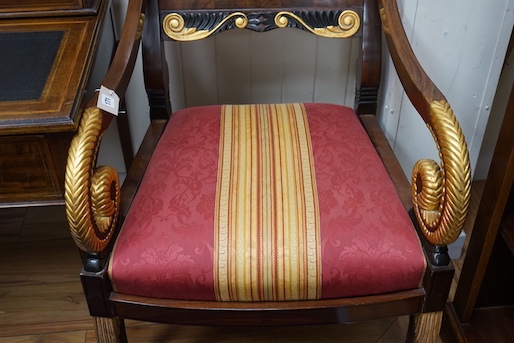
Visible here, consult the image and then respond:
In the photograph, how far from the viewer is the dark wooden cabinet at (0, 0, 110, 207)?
789mm

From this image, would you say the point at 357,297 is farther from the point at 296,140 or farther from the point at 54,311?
the point at 54,311

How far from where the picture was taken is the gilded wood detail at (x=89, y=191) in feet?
2.44

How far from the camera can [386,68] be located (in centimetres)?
117

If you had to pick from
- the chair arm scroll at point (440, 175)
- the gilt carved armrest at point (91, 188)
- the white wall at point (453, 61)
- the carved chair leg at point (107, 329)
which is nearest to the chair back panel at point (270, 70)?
the white wall at point (453, 61)

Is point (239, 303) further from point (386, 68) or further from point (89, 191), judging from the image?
point (386, 68)

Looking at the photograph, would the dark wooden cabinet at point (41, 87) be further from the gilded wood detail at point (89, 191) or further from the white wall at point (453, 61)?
the white wall at point (453, 61)

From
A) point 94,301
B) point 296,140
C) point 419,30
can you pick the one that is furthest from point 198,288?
point 419,30

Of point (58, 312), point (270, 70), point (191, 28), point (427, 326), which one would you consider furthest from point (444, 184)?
point (58, 312)

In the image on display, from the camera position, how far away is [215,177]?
0.91 m

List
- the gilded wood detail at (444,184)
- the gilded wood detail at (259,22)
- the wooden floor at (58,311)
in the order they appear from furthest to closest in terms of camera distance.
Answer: the wooden floor at (58,311), the gilded wood detail at (259,22), the gilded wood detail at (444,184)

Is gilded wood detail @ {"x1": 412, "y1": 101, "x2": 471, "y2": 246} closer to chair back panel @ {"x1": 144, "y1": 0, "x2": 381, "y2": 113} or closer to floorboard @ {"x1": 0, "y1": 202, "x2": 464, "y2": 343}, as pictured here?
chair back panel @ {"x1": 144, "y1": 0, "x2": 381, "y2": 113}

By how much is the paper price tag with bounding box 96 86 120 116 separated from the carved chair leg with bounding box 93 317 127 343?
1.04 feet

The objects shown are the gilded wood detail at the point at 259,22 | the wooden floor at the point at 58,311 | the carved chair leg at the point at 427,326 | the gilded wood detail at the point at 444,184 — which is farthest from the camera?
the wooden floor at the point at 58,311

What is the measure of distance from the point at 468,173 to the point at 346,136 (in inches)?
11.3
